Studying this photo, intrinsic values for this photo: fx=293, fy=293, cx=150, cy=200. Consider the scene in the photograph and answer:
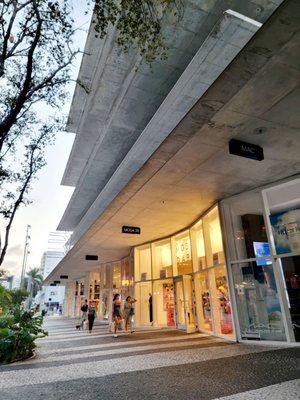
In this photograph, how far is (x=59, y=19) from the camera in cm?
495

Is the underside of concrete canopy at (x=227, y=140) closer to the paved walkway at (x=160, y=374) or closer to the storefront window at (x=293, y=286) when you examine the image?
the storefront window at (x=293, y=286)

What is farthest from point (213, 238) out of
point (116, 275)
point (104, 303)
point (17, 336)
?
point (104, 303)

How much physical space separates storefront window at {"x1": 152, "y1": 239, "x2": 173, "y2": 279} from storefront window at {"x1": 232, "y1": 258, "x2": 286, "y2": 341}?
5954 millimetres

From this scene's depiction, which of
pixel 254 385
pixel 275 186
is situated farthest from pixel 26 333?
pixel 275 186

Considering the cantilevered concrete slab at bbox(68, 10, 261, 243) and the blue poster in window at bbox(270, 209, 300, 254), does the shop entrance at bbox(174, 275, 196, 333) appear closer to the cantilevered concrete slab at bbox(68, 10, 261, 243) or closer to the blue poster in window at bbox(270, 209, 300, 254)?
the blue poster in window at bbox(270, 209, 300, 254)

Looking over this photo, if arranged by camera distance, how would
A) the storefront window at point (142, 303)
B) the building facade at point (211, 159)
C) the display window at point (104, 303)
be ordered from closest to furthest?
the building facade at point (211, 159), the storefront window at point (142, 303), the display window at point (104, 303)

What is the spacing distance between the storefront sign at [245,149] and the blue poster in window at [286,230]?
276 centimetres

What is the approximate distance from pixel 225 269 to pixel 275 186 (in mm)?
3065

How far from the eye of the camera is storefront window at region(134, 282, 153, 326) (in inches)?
628

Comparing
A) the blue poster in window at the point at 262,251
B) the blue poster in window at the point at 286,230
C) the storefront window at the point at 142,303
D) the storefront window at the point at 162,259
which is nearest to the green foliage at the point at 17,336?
the blue poster in window at the point at 262,251

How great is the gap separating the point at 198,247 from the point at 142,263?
5.49 meters

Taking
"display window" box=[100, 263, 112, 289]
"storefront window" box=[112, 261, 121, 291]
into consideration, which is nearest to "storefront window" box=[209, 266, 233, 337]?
"storefront window" box=[112, 261, 121, 291]

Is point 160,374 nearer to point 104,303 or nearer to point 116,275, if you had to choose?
point 116,275

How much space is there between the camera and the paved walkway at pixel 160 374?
425 cm
